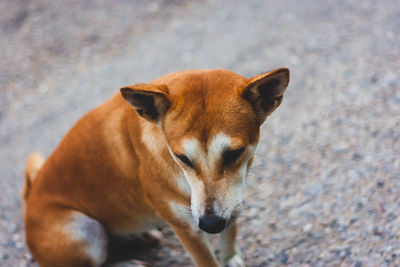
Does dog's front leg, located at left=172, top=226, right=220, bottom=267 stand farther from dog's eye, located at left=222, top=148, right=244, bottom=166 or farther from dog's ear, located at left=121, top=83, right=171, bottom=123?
dog's ear, located at left=121, top=83, right=171, bottom=123

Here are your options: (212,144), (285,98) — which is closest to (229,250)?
(212,144)

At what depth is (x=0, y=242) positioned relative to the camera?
195 inches

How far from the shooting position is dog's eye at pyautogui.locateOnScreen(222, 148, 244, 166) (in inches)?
115

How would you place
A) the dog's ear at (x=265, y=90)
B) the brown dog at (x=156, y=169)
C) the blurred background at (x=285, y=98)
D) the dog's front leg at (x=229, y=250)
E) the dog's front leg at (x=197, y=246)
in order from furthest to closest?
the blurred background at (x=285, y=98), the dog's front leg at (x=229, y=250), the dog's front leg at (x=197, y=246), the brown dog at (x=156, y=169), the dog's ear at (x=265, y=90)

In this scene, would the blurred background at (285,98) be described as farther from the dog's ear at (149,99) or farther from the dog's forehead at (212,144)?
the dog's ear at (149,99)

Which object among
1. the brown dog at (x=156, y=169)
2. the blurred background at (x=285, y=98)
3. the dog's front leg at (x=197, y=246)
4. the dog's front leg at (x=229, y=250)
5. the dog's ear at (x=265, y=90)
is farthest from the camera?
the blurred background at (x=285, y=98)

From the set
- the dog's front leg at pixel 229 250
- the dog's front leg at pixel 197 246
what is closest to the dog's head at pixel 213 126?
the dog's front leg at pixel 197 246

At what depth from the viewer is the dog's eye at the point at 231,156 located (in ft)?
9.56

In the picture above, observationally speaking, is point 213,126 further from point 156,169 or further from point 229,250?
point 229,250

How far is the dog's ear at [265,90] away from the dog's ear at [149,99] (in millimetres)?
609

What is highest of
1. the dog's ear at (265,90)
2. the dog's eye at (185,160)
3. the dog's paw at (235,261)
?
the dog's ear at (265,90)

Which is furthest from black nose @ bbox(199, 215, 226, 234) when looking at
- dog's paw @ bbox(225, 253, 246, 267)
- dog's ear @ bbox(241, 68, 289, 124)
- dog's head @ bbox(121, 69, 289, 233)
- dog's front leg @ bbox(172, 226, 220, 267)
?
dog's paw @ bbox(225, 253, 246, 267)

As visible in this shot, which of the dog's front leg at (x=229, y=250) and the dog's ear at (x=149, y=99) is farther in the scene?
the dog's front leg at (x=229, y=250)

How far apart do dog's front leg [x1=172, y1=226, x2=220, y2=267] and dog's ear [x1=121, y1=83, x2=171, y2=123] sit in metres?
1.06
